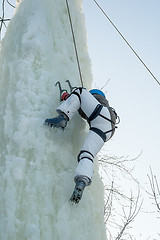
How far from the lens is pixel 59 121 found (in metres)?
2.66

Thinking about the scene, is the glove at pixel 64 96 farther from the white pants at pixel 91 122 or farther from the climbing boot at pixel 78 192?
the climbing boot at pixel 78 192

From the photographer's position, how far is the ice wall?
2.28 m

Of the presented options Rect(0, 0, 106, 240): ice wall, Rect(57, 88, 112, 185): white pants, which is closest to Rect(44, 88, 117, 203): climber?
Rect(57, 88, 112, 185): white pants

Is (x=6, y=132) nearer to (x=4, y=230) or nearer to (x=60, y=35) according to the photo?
(x=4, y=230)

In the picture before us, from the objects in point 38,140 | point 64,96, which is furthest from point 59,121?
point 64,96

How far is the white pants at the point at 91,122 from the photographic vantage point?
2.56 meters

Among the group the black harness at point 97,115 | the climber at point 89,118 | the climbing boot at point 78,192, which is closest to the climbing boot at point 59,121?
the climber at point 89,118

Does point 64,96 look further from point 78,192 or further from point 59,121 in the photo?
point 78,192

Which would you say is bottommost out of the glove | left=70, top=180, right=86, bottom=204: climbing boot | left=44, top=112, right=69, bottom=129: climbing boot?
left=70, top=180, right=86, bottom=204: climbing boot

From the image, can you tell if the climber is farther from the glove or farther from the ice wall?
the ice wall

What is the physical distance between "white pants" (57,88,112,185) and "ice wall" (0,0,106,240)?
149 mm

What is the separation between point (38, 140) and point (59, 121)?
234 millimetres

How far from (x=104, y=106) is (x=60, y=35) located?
0.94m

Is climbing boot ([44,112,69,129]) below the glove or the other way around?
below
